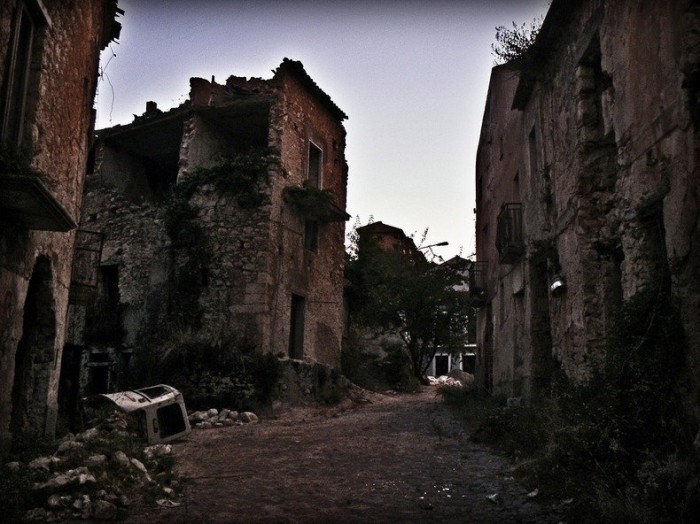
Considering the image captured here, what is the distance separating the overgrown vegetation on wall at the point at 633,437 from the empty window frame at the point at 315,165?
13566 mm

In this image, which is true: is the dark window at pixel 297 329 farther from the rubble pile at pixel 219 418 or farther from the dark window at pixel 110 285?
the dark window at pixel 110 285

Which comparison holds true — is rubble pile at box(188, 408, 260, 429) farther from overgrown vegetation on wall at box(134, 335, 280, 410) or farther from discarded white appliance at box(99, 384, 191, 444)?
discarded white appliance at box(99, 384, 191, 444)

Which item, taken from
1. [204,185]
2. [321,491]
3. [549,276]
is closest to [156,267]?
[204,185]

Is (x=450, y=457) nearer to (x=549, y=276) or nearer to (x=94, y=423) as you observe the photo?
(x=549, y=276)

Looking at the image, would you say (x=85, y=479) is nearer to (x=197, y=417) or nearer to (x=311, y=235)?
(x=197, y=417)

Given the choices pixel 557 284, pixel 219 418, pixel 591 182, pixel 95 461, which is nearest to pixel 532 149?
pixel 591 182

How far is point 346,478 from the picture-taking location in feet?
25.0

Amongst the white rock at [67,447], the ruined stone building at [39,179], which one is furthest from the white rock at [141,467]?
the ruined stone building at [39,179]

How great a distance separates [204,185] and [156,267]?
8.54ft

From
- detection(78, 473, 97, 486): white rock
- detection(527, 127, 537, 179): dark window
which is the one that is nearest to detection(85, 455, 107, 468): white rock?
detection(78, 473, 97, 486): white rock

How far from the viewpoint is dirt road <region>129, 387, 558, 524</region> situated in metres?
5.96

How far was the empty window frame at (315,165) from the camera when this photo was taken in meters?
19.6

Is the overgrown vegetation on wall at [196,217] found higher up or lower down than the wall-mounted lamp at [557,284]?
higher up

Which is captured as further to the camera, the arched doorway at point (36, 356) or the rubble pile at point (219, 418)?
the rubble pile at point (219, 418)
